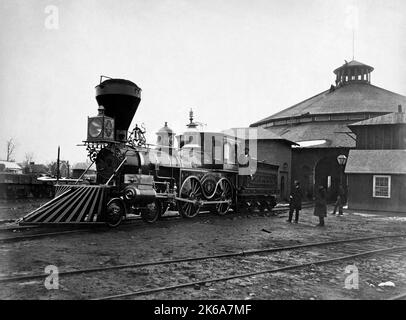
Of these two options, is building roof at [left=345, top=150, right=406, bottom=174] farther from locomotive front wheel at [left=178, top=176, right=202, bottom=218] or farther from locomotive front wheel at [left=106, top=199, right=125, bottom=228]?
locomotive front wheel at [left=106, top=199, right=125, bottom=228]

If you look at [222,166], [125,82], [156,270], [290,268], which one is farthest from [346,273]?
[222,166]

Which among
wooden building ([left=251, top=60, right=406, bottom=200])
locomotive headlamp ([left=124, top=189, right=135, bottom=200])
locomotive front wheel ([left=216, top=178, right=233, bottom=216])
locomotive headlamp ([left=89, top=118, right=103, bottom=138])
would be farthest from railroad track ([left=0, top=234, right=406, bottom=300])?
wooden building ([left=251, top=60, right=406, bottom=200])

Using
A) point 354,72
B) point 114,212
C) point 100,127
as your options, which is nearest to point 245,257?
point 114,212

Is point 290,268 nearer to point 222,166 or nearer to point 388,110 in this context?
point 222,166

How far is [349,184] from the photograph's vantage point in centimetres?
2050

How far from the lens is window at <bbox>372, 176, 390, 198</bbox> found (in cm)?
1927

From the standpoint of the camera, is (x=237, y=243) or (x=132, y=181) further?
(x=132, y=181)

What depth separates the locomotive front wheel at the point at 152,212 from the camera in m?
11.0

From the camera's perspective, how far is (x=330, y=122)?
37125 mm

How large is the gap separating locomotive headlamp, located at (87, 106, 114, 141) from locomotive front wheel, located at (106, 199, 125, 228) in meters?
1.80

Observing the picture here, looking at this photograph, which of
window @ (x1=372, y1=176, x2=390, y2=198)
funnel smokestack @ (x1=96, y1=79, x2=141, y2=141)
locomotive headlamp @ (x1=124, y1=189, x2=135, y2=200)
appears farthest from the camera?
window @ (x1=372, y1=176, x2=390, y2=198)

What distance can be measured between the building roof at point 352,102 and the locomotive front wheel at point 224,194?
2663cm
